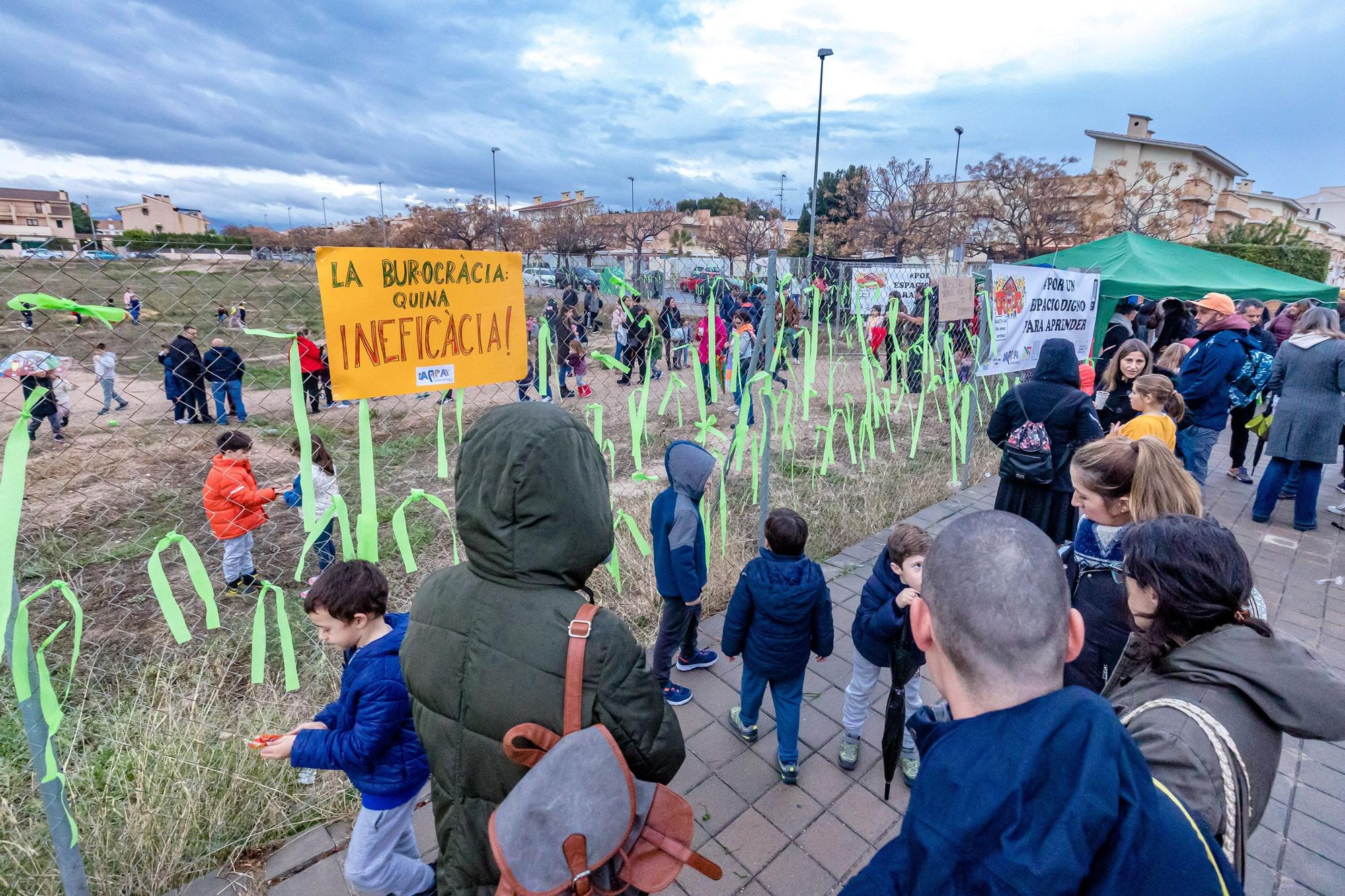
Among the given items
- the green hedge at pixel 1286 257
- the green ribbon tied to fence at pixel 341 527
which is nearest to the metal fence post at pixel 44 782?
the green ribbon tied to fence at pixel 341 527

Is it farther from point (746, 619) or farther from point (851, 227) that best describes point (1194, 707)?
point (851, 227)

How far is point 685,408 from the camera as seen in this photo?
1139 centimetres

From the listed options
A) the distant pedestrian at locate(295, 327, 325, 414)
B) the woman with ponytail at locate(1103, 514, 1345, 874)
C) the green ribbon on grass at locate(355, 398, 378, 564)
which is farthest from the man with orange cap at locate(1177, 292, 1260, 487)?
the distant pedestrian at locate(295, 327, 325, 414)

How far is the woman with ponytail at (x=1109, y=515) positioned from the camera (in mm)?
2211

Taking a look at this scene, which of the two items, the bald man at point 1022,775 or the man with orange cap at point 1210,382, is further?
the man with orange cap at point 1210,382

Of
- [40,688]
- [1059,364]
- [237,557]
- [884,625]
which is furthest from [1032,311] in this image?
[40,688]

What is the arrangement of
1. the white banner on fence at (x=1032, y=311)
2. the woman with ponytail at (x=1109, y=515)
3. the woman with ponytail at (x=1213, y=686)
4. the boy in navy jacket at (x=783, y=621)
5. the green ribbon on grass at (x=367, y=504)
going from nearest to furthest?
the woman with ponytail at (x=1213, y=686) → the woman with ponytail at (x=1109, y=515) → the boy in navy jacket at (x=783, y=621) → the green ribbon on grass at (x=367, y=504) → the white banner on fence at (x=1032, y=311)

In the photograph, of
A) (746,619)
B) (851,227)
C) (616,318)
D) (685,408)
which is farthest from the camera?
(851,227)

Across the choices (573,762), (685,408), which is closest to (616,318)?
(685,408)

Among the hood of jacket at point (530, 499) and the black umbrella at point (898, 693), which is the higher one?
the hood of jacket at point (530, 499)

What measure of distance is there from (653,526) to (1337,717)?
2.42m

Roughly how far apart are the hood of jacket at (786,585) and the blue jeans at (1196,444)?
5.28 meters

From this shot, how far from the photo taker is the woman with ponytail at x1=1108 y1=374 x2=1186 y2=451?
402cm

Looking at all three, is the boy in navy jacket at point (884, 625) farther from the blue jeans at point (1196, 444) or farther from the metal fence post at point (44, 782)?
the blue jeans at point (1196, 444)
